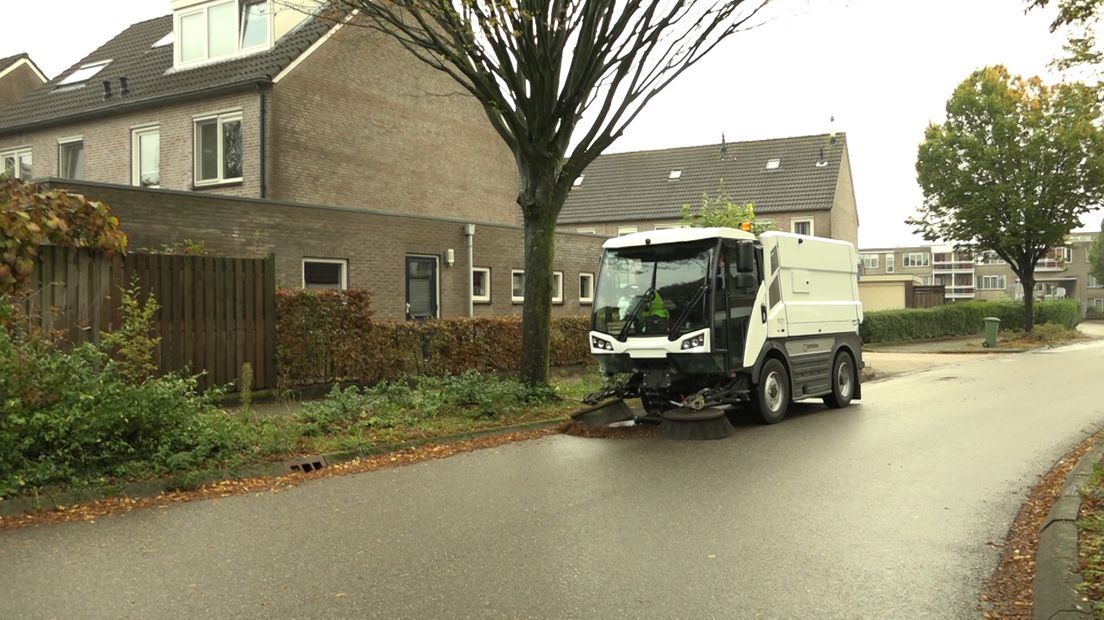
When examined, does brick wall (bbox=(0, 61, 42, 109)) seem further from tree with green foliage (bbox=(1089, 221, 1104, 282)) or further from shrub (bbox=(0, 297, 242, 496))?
tree with green foliage (bbox=(1089, 221, 1104, 282))

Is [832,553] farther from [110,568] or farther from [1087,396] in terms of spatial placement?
[1087,396]

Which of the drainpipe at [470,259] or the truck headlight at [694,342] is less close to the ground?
the drainpipe at [470,259]

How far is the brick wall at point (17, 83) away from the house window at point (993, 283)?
123 m

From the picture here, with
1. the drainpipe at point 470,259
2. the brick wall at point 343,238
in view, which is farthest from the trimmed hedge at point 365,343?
the drainpipe at point 470,259

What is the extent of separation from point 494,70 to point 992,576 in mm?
9502

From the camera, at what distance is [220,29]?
949 inches

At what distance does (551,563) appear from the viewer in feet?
18.3

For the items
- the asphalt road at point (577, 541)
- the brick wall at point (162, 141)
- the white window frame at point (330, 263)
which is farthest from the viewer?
the brick wall at point (162, 141)

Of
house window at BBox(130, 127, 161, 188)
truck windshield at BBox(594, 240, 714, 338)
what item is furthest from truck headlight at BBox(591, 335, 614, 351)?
house window at BBox(130, 127, 161, 188)

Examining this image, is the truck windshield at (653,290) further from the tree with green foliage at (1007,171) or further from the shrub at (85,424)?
the tree with green foliage at (1007,171)

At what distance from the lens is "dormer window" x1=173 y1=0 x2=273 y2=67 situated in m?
23.5

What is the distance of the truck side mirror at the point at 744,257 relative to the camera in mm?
11430

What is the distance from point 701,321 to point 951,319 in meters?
29.5

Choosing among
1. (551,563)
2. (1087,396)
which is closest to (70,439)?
(551,563)
